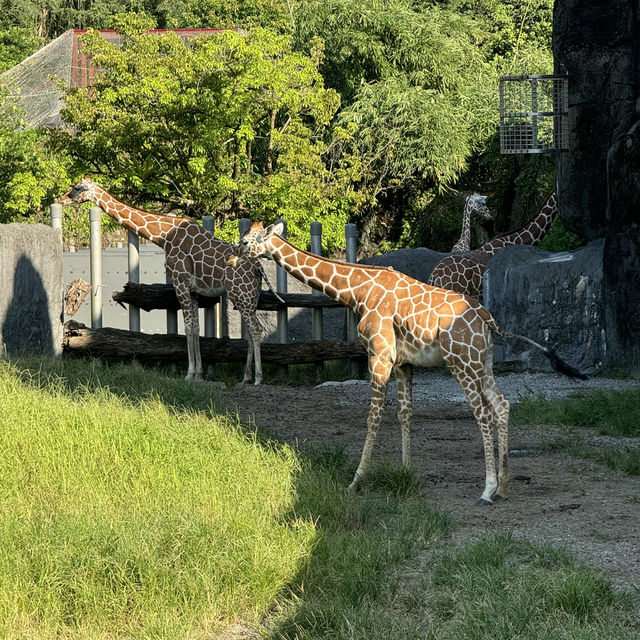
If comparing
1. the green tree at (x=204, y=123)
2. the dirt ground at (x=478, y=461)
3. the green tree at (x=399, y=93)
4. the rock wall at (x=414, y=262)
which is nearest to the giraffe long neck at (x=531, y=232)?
the rock wall at (x=414, y=262)

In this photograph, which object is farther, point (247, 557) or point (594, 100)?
point (594, 100)

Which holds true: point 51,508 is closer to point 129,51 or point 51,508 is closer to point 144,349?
point 144,349

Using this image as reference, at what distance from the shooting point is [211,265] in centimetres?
1198

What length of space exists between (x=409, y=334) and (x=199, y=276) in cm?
568

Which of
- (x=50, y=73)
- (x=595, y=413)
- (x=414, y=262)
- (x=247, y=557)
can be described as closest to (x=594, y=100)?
(x=414, y=262)

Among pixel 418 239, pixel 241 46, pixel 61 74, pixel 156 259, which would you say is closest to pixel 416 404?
pixel 156 259

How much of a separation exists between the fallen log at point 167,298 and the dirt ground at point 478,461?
4.06 feet

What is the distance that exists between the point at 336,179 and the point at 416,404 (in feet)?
41.7

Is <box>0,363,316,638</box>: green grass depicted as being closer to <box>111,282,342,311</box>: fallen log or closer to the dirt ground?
the dirt ground

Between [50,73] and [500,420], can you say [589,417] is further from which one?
[50,73]

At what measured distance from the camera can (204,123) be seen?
787 inches

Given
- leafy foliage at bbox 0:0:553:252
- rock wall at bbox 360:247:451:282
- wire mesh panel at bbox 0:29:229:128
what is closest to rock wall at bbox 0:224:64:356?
rock wall at bbox 360:247:451:282

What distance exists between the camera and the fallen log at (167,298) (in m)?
12.5

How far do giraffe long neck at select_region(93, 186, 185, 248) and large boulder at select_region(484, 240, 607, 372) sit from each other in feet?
12.9
